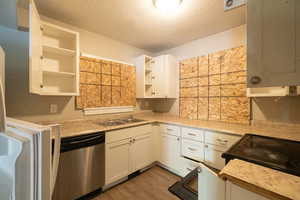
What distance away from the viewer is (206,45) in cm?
244

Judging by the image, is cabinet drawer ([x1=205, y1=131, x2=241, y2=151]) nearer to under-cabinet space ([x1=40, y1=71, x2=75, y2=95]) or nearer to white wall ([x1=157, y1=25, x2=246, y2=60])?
white wall ([x1=157, y1=25, x2=246, y2=60])

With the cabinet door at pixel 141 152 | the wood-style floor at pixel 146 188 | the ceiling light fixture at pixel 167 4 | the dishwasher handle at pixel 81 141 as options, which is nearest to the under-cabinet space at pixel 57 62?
the dishwasher handle at pixel 81 141

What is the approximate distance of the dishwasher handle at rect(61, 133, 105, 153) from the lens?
1398 mm

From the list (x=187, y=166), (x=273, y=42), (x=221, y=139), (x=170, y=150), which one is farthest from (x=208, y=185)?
(x=170, y=150)

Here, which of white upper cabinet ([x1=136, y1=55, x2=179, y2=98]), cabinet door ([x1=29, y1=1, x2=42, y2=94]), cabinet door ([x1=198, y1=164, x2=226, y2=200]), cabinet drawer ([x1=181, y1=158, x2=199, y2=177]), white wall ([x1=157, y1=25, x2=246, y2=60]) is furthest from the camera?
white upper cabinet ([x1=136, y1=55, x2=179, y2=98])

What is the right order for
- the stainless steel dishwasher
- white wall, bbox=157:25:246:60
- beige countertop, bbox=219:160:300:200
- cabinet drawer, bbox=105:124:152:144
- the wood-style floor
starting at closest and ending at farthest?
beige countertop, bbox=219:160:300:200 → the stainless steel dishwasher → the wood-style floor → cabinet drawer, bbox=105:124:152:144 → white wall, bbox=157:25:246:60

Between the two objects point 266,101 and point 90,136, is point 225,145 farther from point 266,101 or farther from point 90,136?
point 90,136

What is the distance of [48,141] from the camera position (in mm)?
597

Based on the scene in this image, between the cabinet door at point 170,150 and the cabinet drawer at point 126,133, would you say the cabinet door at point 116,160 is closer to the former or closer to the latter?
the cabinet drawer at point 126,133

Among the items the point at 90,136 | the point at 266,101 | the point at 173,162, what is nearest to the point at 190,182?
the point at 173,162

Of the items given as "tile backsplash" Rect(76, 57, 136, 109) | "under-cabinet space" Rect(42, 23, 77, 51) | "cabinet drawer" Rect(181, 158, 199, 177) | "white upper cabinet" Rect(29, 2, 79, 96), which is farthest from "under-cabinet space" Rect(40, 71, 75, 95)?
"cabinet drawer" Rect(181, 158, 199, 177)

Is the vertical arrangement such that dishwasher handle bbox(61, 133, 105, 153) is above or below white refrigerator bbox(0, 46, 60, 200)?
below

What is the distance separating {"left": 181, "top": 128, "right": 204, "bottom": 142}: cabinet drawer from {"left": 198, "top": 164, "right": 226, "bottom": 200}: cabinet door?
106cm

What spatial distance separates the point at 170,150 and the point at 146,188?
67cm
